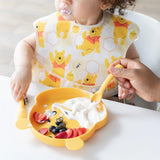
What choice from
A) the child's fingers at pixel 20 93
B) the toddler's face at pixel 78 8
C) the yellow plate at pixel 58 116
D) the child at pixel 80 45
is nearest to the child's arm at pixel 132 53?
the child at pixel 80 45

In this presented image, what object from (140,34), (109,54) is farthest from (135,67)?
(140,34)

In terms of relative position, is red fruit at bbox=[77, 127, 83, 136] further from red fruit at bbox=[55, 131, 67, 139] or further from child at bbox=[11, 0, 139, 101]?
child at bbox=[11, 0, 139, 101]

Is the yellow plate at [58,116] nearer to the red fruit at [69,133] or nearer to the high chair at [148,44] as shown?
the red fruit at [69,133]

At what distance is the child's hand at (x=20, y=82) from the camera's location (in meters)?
0.75

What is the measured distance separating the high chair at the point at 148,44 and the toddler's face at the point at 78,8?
23cm

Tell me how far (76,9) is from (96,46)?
198 millimetres

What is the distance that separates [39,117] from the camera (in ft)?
2.23

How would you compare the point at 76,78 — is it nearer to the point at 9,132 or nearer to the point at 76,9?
the point at 76,9

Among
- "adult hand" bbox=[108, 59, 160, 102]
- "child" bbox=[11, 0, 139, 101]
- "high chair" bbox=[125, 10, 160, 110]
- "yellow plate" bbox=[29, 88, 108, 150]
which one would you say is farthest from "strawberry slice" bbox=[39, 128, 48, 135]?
"high chair" bbox=[125, 10, 160, 110]

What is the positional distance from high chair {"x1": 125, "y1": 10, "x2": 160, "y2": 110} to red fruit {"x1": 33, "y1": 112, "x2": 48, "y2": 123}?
21.3 inches

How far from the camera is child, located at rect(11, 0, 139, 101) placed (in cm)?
102

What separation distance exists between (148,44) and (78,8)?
37 cm

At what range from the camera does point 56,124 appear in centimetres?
67

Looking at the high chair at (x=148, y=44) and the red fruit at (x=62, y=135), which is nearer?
the red fruit at (x=62, y=135)
